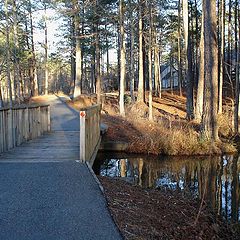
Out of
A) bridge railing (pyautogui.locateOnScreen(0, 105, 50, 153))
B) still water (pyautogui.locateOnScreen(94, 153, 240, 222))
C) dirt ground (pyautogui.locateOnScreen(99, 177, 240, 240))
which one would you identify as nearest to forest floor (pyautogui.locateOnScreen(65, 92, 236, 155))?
still water (pyautogui.locateOnScreen(94, 153, 240, 222))

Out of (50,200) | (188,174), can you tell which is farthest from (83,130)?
(188,174)

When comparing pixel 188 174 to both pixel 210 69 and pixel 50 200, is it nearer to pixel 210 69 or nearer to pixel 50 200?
pixel 210 69

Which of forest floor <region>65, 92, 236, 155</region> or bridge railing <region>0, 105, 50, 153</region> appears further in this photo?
forest floor <region>65, 92, 236, 155</region>

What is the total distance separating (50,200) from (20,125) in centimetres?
554

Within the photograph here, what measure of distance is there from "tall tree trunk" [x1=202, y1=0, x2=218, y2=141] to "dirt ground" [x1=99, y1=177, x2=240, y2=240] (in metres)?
8.46

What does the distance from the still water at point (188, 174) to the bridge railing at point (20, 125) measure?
8.67 feet

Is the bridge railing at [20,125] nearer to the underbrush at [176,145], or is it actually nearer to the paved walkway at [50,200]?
the paved walkway at [50,200]

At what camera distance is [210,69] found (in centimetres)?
1537

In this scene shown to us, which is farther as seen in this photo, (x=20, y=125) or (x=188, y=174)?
(x=188, y=174)

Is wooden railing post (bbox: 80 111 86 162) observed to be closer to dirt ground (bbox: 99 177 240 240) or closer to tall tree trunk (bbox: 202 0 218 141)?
dirt ground (bbox: 99 177 240 240)

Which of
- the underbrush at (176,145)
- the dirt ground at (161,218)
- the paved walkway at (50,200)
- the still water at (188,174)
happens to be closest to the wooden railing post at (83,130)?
the paved walkway at (50,200)

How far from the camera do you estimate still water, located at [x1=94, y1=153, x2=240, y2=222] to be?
8.41 m

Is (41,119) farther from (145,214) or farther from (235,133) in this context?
(235,133)

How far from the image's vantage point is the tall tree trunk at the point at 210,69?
49.8 feet
